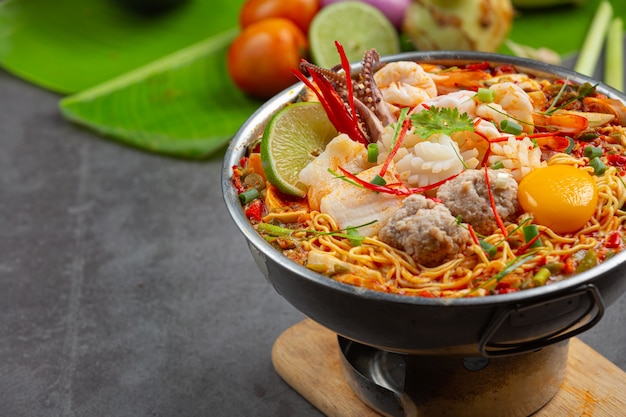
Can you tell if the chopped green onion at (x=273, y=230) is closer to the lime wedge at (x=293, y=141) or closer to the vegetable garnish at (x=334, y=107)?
the lime wedge at (x=293, y=141)

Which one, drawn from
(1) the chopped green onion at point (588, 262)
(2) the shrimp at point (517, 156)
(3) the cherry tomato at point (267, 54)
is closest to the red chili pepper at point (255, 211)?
(2) the shrimp at point (517, 156)

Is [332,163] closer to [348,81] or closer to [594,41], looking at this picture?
[348,81]

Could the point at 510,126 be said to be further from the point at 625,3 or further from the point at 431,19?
the point at 625,3

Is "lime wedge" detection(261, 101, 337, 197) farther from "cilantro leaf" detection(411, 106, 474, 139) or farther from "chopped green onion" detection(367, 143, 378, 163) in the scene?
"cilantro leaf" detection(411, 106, 474, 139)

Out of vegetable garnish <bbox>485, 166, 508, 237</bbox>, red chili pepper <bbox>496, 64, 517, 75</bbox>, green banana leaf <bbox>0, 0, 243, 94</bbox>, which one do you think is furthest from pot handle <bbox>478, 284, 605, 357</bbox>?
green banana leaf <bbox>0, 0, 243, 94</bbox>

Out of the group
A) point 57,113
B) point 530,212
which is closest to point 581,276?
point 530,212

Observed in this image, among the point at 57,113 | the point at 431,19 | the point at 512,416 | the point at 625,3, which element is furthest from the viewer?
the point at 625,3
